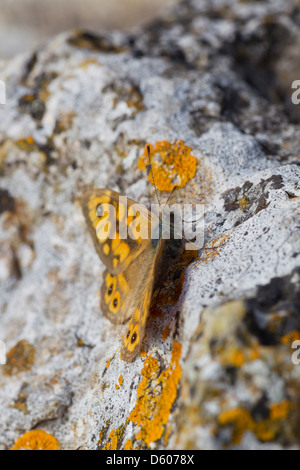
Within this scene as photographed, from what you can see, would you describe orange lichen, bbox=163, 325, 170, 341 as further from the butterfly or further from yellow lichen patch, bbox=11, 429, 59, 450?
yellow lichen patch, bbox=11, 429, 59, 450

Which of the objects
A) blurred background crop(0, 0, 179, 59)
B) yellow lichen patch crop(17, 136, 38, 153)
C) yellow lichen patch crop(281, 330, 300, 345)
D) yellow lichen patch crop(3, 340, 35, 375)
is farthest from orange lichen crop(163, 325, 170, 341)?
blurred background crop(0, 0, 179, 59)

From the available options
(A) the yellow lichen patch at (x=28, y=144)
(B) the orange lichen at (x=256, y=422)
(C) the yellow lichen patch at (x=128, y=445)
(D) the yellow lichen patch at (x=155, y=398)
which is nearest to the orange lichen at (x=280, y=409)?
(B) the orange lichen at (x=256, y=422)

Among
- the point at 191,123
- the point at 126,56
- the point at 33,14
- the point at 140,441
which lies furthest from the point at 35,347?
the point at 33,14

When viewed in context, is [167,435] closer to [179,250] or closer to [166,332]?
[166,332]

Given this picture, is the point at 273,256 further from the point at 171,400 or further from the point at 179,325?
the point at 171,400

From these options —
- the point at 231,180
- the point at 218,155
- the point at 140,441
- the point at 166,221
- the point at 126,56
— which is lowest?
the point at 140,441

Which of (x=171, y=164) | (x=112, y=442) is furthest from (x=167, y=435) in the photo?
(x=171, y=164)
